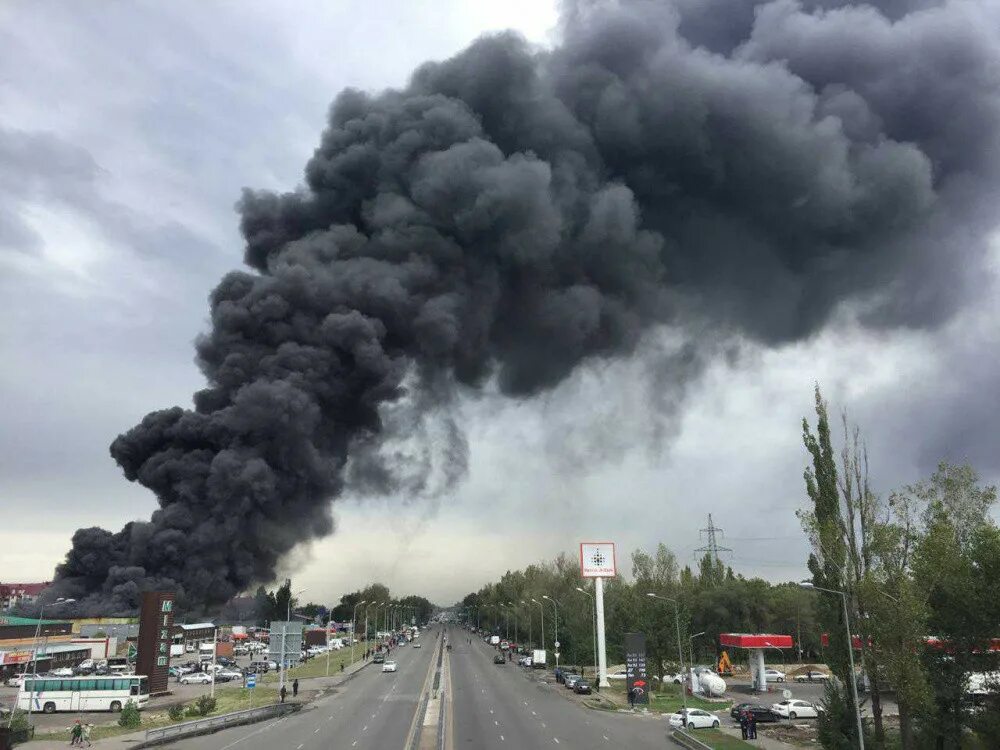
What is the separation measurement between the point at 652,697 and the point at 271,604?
12702cm

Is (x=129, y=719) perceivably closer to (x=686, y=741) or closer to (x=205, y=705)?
→ (x=205, y=705)

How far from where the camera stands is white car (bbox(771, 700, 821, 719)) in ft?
142

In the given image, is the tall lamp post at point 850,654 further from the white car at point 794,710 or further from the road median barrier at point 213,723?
the road median barrier at point 213,723

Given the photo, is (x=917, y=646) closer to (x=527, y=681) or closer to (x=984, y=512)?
(x=984, y=512)

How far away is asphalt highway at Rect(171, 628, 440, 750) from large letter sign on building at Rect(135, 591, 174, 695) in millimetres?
11393

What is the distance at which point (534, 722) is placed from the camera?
39.3m

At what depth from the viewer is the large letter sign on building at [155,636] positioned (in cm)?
4975

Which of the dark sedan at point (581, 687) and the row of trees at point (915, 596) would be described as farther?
the dark sedan at point (581, 687)

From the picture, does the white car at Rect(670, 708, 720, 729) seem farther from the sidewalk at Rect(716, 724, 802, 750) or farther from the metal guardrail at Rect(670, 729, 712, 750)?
the metal guardrail at Rect(670, 729, 712, 750)

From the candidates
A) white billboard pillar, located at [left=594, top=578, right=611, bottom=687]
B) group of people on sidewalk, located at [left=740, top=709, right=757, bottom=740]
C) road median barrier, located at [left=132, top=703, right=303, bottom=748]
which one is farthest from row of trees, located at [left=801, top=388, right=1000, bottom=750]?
white billboard pillar, located at [left=594, top=578, right=611, bottom=687]

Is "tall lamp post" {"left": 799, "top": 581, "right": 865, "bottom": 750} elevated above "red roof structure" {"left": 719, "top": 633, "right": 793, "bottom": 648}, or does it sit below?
above

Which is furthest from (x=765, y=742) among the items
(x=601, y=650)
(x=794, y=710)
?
(x=601, y=650)

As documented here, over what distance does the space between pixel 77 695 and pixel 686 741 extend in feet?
120

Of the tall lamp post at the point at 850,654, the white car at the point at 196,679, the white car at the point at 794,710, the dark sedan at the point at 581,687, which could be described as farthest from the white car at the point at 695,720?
the white car at the point at 196,679
